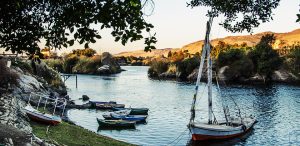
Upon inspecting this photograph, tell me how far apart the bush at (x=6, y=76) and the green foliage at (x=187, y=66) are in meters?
127

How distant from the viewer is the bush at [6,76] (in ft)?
167

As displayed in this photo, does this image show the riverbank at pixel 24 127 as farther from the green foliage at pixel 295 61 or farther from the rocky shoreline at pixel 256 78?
the green foliage at pixel 295 61

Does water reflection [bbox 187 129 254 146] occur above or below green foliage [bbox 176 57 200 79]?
below

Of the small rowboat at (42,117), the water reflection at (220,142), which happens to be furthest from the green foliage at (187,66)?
the small rowboat at (42,117)

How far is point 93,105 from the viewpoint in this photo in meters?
74.9

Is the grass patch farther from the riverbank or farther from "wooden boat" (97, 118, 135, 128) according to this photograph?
"wooden boat" (97, 118, 135, 128)

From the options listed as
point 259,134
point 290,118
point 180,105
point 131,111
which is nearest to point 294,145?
point 259,134

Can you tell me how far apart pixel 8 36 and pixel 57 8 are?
181 cm

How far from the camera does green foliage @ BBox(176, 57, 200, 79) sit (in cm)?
17812

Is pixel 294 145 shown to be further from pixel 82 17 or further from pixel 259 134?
pixel 82 17

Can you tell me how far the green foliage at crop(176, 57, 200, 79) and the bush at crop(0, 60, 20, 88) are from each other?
126846 mm

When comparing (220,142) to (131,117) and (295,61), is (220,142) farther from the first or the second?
(295,61)

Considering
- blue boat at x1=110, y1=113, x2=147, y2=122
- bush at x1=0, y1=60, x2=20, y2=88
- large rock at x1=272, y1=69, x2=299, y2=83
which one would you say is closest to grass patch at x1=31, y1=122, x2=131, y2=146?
bush at x1=0, y1=60, x2=20, y2=88

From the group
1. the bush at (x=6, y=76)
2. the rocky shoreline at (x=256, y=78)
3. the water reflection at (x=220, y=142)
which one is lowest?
the water reflection at (x=220, y=142)
